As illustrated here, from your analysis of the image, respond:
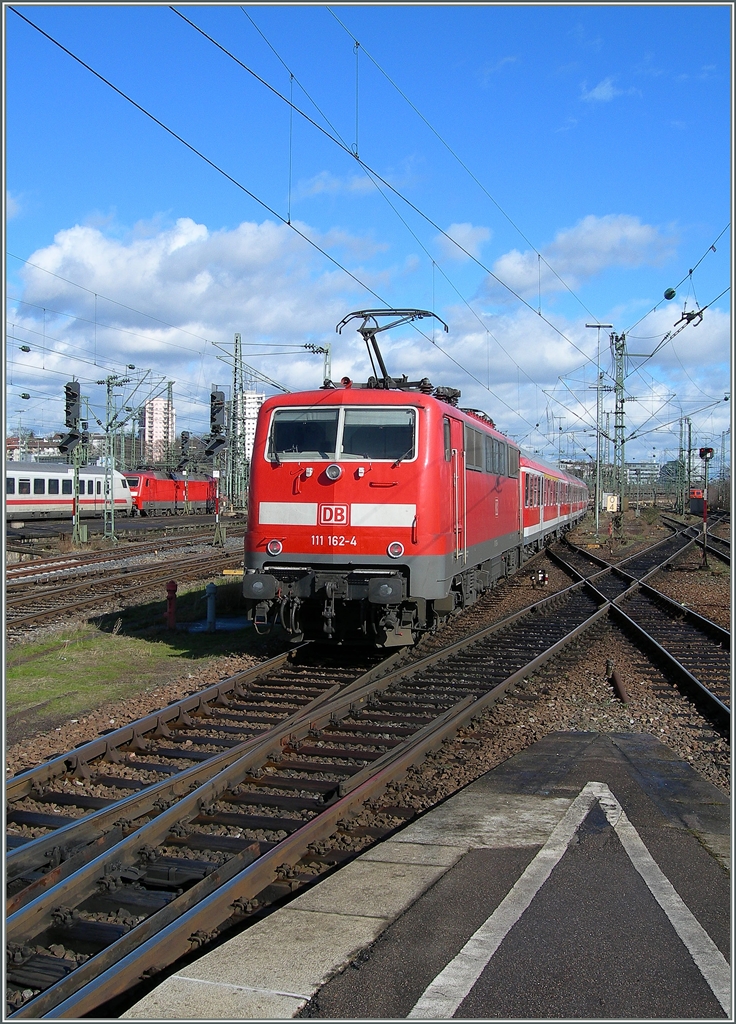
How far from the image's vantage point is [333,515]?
9594mm

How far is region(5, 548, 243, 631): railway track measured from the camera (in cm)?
1447

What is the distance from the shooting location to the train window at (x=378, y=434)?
966cm

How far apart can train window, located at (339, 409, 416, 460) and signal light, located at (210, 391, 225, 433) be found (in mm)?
23239

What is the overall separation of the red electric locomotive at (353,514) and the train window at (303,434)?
15mm

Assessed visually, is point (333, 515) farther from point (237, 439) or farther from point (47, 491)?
point (237, 439)

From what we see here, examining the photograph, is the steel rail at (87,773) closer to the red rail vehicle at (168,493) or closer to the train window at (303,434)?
the train window at (303,434)

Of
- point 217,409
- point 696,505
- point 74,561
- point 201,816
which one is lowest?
point 201,816

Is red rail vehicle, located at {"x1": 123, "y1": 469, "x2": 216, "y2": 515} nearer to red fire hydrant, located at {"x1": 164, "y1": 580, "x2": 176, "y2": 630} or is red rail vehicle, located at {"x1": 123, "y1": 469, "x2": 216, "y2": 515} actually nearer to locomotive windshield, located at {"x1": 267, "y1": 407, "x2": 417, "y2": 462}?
red fire hydrant, located at {"x1": 164, "y1": 580, "x2": 176, "y2": 630}

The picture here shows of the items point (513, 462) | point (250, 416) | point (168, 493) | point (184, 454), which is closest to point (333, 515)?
point (513, 462)

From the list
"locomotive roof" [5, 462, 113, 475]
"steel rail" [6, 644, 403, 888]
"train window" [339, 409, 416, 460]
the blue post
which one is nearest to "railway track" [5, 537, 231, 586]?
the blue post

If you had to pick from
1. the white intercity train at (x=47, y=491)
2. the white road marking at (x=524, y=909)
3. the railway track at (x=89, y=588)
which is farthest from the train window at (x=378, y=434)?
the white intercity train at (x=47, y=491)

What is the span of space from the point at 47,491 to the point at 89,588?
1029 inches

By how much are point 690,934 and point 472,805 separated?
78.6 inches

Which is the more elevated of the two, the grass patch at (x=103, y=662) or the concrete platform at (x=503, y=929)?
the concrete platform at (x=503, y=929)
